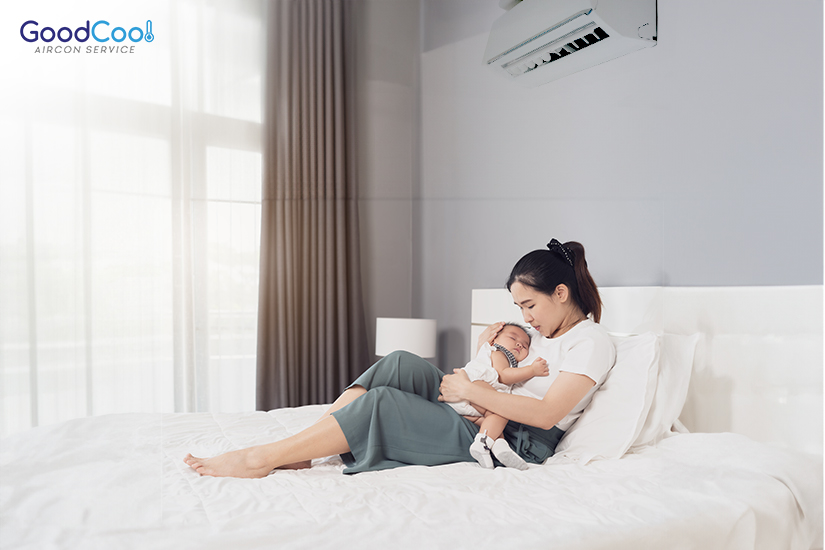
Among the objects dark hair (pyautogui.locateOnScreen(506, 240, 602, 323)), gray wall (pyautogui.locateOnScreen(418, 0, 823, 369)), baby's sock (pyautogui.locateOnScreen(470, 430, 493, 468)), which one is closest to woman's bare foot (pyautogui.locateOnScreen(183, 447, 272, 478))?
baby's sock (pyautogui.locateOnScreen(470, 430, 493, 468))

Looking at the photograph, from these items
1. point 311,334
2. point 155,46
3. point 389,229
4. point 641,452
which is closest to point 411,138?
point 389,229

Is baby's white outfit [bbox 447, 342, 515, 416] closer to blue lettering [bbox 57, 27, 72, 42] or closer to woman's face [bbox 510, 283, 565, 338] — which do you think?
woman's face [bbox 510, 283, 565, 338]

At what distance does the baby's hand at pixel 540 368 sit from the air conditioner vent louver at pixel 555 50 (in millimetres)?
769

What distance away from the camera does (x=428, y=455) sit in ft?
3.64

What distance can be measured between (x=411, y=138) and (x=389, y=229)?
323 mm

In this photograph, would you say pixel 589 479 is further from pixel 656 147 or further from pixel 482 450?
pixel 656 147

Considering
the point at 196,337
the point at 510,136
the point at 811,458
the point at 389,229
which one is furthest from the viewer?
the point at 389,229

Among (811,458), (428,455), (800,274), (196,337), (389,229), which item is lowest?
(428,455)

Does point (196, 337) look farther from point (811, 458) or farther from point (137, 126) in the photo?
point (811, 458)

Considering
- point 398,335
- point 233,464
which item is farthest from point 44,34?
point 398,335

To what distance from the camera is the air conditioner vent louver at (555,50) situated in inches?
49.1

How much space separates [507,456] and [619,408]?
0.26 metres

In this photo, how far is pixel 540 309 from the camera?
1.20m

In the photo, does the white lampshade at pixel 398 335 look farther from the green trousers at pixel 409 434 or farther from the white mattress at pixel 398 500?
the white mattress at pixel 398 500
